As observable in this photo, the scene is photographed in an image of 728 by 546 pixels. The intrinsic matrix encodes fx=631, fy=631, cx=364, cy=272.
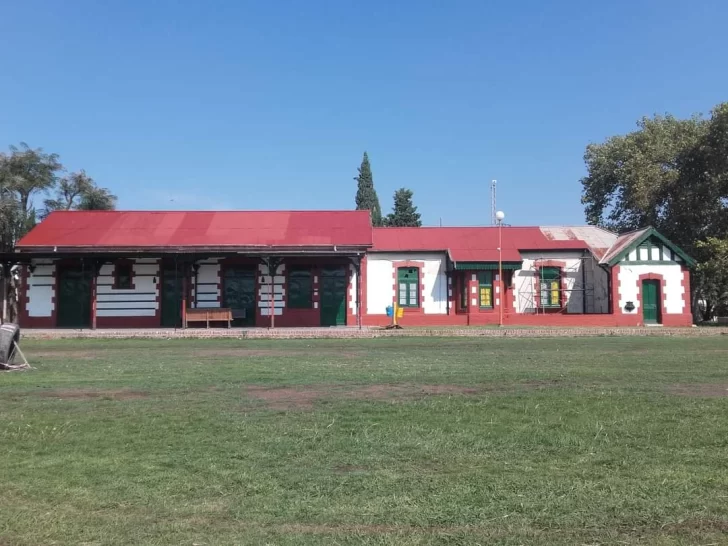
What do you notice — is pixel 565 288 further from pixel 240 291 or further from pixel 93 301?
pixel 93 301

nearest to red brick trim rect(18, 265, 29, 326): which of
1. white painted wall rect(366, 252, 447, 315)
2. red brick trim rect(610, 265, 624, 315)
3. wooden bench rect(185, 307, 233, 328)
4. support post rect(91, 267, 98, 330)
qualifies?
support post rect(91, 267, 98, 330)

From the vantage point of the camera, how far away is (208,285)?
28.2 meters

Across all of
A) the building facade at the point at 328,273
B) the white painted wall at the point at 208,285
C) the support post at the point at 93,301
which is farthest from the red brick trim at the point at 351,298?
the support post at the point at 93,301

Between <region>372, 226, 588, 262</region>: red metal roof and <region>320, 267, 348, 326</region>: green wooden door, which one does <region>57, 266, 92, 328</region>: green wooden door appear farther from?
<region>372, 226, 588, 262</region>: red metal roof

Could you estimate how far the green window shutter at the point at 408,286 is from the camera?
102 feet

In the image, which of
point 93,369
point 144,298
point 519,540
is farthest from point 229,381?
point 144,298

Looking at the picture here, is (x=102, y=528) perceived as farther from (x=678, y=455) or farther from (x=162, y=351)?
(x=162, y=351)

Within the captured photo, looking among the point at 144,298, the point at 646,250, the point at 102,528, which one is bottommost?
the point at 102,528

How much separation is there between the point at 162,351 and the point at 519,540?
48.1ft

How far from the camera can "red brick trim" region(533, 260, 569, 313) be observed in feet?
104

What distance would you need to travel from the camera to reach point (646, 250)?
98.6ft

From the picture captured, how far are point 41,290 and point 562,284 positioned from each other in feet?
81.5

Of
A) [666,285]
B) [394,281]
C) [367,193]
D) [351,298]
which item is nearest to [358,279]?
[351,298]

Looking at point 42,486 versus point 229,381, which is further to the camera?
point 229,381
